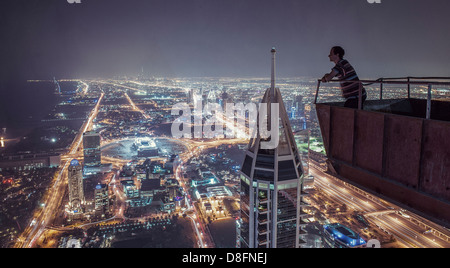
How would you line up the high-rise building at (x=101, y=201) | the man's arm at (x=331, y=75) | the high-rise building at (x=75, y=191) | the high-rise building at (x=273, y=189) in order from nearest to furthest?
the man's arm at (x=331, y=75) → the high-rise building at (x=273, y=189) → the high-rise building at (x=101, y=201) → the high-rise building at (x=75, y=191)

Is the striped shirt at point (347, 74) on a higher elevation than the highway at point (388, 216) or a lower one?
higher

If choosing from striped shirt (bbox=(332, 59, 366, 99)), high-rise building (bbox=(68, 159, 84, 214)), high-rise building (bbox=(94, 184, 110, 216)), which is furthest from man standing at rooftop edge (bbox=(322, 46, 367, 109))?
high-rise building (bbox=(68, 159, 84, 214))

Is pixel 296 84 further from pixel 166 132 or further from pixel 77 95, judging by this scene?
pixel 77 95

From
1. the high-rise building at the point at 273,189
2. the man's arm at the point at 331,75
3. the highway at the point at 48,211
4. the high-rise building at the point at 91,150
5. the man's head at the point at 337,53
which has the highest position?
the man's head at the point at 337,53

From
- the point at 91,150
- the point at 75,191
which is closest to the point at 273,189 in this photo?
the point at 75,191

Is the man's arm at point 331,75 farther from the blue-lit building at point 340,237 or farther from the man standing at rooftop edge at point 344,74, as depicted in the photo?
the blue-lit building at point 340,237

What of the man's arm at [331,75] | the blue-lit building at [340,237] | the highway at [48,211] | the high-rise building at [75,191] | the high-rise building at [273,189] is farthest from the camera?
the high-rise building at [75,191]

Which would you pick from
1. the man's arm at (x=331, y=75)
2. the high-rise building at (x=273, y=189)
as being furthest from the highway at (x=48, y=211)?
the man's arm at (x=331, y=75)

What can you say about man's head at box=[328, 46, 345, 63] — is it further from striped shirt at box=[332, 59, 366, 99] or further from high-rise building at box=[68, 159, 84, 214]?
high-rise building at box=[68, 159, 84, 214]
